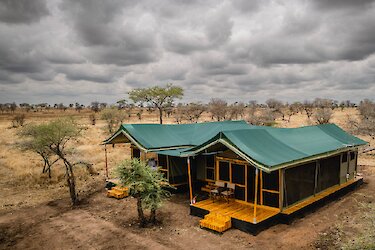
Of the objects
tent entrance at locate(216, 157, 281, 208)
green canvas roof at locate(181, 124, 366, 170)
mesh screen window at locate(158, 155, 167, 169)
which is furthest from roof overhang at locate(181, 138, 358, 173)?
mesh screen window at locate(158, 155, 167, 169)

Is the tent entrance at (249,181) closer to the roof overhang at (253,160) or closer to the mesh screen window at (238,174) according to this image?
the mesh screen window at (238,174)

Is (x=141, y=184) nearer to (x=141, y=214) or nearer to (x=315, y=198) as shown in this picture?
(x=141, y=214)

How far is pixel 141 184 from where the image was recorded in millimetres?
11844

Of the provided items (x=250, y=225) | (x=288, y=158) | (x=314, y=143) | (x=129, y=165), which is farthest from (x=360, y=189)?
(x=129, y=165)

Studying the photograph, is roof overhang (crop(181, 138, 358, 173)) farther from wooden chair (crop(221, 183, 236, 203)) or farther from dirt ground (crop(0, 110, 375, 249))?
dirt ground (crop(0, 110, 375, 249))

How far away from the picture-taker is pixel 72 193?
1521cm

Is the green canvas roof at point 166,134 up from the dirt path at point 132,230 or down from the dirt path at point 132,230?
up

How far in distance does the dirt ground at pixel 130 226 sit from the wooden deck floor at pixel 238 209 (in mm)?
570

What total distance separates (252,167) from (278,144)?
1663 mm

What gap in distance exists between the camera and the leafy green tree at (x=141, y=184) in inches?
471

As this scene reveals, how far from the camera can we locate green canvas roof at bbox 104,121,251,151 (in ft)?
55.6

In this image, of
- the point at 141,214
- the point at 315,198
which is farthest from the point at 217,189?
the point at 315,198

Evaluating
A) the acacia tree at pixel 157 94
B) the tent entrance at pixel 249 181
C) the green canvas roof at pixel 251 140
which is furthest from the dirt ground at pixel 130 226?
the acacia tree at pixel 157 94

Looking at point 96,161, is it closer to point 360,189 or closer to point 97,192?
point 97,192
